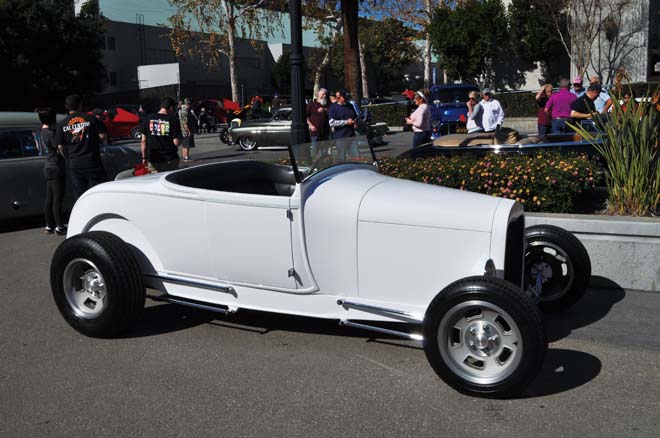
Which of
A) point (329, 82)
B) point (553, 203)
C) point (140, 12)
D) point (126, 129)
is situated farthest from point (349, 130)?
point (329, 82)

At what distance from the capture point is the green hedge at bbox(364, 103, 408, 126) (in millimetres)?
29422

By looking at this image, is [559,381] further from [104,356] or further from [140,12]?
[140,12]

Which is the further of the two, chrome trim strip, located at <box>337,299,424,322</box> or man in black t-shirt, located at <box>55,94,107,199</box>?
man in black t-shirt, located at <box>55,94,107,199</box>

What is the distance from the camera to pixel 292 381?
4293 mm

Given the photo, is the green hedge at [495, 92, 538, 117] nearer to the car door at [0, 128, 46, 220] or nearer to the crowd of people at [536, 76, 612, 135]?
the crowd of people at [536, 76, 612, 135]

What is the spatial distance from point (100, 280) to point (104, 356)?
597 mm

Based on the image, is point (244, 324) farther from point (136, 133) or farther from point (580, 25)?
point (580, 25)

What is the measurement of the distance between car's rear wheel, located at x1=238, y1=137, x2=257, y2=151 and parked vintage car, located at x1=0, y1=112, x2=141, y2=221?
1238 centimetres

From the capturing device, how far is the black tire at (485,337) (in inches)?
149

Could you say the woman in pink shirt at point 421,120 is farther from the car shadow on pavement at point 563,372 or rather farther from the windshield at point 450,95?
the windshield at point 450,95

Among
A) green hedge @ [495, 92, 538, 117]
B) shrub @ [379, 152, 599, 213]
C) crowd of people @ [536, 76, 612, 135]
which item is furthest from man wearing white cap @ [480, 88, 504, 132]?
green hedge @ [495, 92, 538, 117]

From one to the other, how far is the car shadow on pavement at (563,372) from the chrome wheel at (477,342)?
25cm

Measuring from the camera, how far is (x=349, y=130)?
42.0 feet

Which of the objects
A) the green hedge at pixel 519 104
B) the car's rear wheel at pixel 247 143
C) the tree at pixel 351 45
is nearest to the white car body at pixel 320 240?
the tree at pixel 351 45
